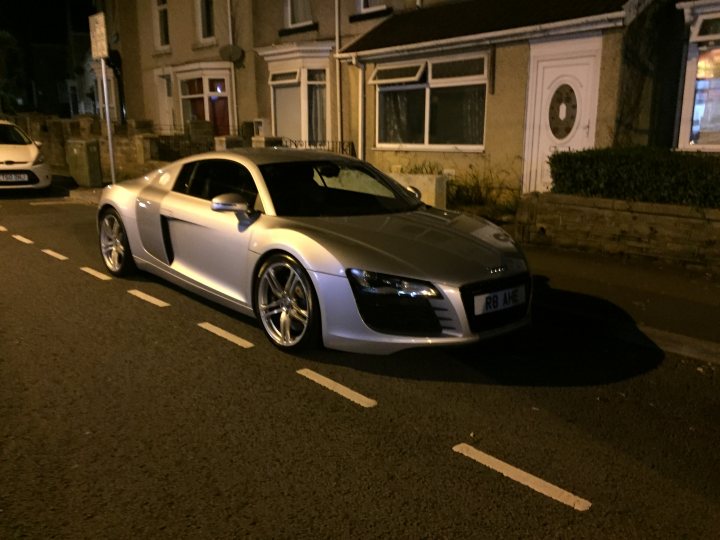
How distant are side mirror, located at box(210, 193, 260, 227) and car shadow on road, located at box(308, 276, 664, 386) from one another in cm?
126

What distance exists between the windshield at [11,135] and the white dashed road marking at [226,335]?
11707 millimetres

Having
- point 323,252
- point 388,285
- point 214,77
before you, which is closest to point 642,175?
point 388,285

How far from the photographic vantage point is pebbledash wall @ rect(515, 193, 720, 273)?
7238 millimetres

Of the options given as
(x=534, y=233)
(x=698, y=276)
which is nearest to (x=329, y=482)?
(x=698, y=276)

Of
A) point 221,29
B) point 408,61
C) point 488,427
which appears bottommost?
point 488,427

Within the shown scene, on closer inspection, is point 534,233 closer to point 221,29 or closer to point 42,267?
point 42,267

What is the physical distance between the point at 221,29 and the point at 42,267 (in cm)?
1408

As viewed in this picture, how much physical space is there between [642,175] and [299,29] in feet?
39.9

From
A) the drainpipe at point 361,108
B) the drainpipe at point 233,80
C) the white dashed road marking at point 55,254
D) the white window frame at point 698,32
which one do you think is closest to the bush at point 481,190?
the drainpipe at point 361,108

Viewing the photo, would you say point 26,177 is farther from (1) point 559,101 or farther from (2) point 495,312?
(2) point 495,312

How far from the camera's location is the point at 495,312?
4691mm

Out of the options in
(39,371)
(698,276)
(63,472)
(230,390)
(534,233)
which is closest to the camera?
(63,472)

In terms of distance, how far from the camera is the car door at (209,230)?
215 inches

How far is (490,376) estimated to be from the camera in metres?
4.69
